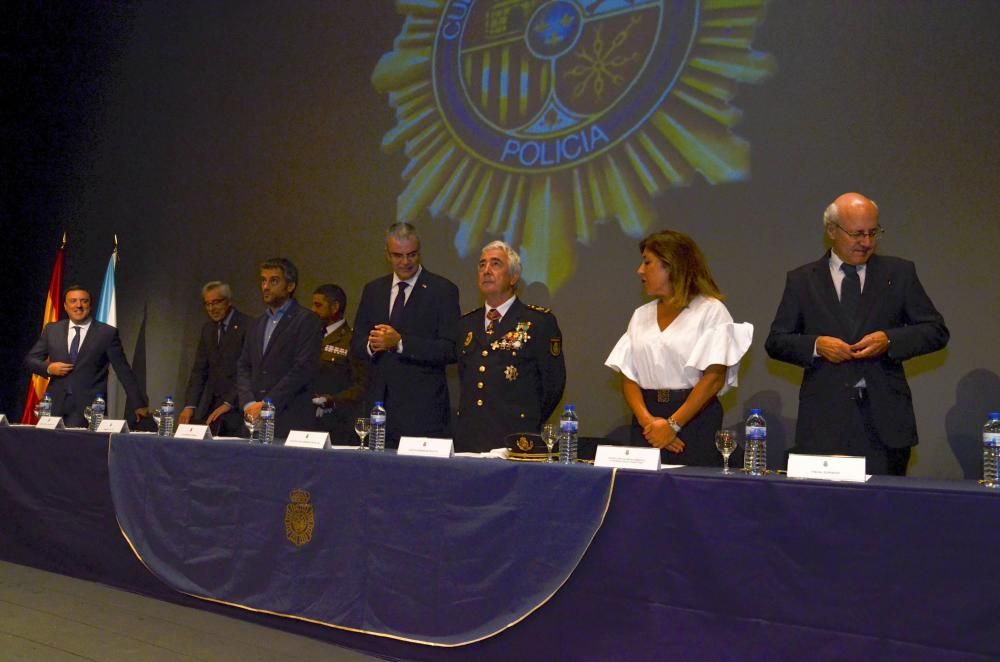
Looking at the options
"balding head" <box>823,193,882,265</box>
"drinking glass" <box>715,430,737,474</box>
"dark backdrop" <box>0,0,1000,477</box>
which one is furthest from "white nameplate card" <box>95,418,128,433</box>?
"balding head" <box>823,193,882,265</box>

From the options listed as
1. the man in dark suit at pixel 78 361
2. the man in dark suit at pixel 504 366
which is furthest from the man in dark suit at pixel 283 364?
the man in dark suit at pixel 78 361

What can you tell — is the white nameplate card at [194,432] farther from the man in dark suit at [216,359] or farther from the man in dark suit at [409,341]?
the man in dark suit at [216,359]

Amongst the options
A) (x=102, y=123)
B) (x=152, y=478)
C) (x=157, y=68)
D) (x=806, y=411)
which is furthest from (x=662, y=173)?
(x=102, y=123)

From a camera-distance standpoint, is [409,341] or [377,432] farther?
[409,341]

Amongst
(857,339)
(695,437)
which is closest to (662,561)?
(695,437)

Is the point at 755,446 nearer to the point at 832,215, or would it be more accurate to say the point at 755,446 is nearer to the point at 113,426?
the point at 832,215

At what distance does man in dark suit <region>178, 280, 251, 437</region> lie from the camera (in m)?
4.91

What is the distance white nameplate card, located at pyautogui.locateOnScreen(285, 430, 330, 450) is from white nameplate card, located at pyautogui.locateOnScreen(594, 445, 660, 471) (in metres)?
0.97

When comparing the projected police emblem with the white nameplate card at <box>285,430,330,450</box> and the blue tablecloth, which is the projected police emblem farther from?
the blue tablecloth

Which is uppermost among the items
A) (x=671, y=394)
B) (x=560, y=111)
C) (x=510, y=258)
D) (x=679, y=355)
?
(x=560, y=111)

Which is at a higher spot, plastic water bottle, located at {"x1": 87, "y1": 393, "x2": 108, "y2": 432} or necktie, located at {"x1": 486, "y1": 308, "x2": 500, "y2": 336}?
necktie, located at {"x1": 486, "y1": 308, "x2": 500, "y2": 336}

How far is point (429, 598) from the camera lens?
2.35 m

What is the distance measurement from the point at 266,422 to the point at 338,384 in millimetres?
1423

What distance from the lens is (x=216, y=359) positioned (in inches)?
198
